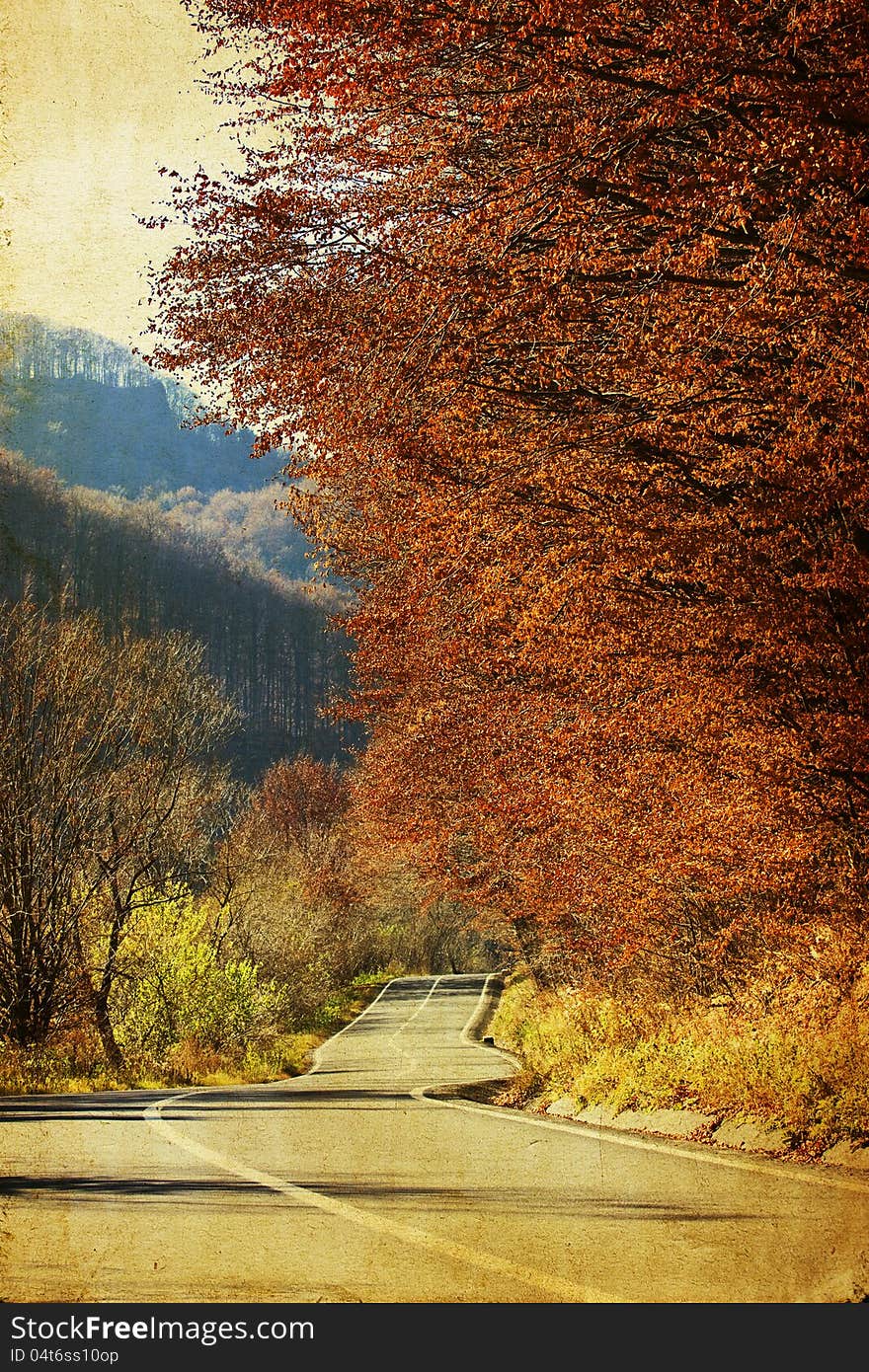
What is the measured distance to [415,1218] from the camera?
6422 millimetres

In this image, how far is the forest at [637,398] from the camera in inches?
279

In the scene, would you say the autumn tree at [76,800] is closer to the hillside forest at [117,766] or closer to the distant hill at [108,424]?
the hillside forest at [117,766]

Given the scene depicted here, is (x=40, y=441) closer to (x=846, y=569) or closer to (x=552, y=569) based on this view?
(x=552, y=569)

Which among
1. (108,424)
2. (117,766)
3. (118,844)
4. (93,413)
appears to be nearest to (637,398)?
(93,413)

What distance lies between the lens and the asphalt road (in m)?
5.04

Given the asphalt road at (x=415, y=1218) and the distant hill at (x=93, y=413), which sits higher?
the distant hill at (x=93, y=413)

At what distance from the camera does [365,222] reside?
8.81m

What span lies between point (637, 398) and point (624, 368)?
42cm

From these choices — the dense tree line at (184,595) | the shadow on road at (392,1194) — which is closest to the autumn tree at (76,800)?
the dense tree line at (184,595)

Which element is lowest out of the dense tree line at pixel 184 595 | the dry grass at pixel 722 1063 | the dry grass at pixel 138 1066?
the dry grass at pixel 138 1066

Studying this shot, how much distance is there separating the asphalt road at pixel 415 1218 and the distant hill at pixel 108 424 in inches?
193

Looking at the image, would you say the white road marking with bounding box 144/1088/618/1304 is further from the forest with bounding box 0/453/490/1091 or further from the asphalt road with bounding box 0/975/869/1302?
the forest with bounding box 0/453/490/1091
